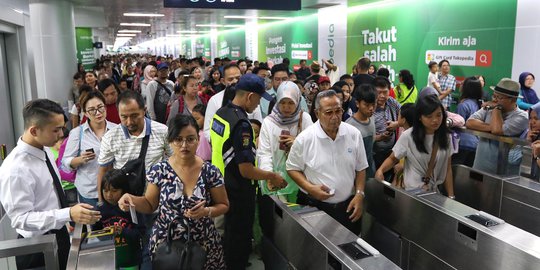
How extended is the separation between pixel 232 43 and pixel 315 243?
796 inches

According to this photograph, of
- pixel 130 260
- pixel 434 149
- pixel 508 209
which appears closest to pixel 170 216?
pixel 130 260

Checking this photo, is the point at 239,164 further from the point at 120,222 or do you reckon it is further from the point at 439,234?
the point at 439,234

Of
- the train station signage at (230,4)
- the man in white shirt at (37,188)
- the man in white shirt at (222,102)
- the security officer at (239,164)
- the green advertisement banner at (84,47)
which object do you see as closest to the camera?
the man in white shirt at (37,188)

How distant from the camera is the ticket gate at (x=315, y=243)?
2018 millimetres

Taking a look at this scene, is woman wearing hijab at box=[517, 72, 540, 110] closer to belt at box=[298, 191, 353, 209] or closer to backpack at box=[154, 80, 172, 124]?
belt at box=[298, 191, 353, 209]

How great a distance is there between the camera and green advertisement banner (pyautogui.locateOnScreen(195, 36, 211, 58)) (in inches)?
1042

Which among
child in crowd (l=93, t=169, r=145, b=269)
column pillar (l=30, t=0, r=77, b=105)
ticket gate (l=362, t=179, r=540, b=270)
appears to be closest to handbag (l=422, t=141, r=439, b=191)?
ticket gate (l=362, t=179, r=540, b=270)

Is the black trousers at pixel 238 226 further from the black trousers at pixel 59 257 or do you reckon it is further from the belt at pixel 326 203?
the black trousers at pixel 59 257

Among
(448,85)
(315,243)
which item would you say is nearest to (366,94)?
(315,243)

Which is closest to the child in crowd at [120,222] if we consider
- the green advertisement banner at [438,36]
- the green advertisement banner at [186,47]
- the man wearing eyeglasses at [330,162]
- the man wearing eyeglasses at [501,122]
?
the man wearing eyeglasses at [330,162]

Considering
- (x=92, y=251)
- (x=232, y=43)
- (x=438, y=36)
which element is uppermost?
(x=232, y=43)

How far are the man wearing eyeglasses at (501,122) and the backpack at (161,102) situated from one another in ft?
12.4

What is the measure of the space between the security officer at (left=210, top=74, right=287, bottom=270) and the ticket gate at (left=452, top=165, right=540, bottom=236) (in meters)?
1.73

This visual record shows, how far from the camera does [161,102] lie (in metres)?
5.91
